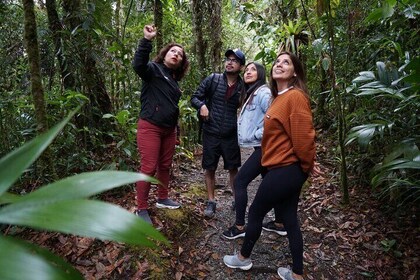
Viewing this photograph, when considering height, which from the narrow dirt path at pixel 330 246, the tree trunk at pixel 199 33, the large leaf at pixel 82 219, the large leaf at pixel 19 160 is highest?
the tree trunk at pixel 199 33

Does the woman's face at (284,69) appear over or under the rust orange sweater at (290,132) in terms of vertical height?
over

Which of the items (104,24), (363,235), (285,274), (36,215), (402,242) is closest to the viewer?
(36,215)

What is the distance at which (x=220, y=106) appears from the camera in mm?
3281

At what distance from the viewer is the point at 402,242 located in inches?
118

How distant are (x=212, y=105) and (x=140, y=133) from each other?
2.94ft

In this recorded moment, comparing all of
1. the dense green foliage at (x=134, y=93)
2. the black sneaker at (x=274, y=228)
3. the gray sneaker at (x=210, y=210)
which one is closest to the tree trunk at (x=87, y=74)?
the dense green foliage at (x=134, y=93)

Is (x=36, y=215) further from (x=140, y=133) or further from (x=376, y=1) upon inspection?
(x=376, y=1)

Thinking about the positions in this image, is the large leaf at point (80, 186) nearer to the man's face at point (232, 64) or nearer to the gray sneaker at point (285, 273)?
the gray sneaker at point (285, 273)

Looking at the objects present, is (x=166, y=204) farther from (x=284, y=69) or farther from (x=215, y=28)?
(x=215, y=28)

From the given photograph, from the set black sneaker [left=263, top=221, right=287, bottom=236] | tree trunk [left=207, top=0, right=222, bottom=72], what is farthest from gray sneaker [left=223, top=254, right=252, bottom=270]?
tree trunk [left=207, top=0, right=222, bottom=72]

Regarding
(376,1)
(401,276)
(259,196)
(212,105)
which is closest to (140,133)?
(212,105)

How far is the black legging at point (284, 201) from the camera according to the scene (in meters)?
2.21

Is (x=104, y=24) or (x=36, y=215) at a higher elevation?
(x=104, y=24)

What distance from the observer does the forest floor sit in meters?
2.57
